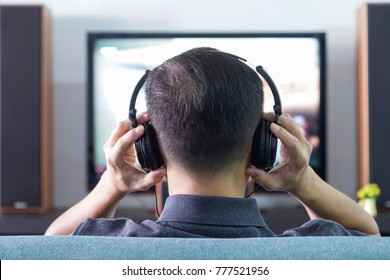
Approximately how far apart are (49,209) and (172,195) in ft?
7.23

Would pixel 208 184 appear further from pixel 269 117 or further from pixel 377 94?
pixel 377 94

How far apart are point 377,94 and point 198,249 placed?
7.78 feet

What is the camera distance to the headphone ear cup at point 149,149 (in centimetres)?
90

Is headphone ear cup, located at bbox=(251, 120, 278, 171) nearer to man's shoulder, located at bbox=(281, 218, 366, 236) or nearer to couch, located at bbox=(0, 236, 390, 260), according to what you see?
man's shoulder, located at bbox=(281, 218, 366, 236)

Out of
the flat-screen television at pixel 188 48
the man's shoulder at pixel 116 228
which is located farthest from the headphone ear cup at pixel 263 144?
the flat-screen television at pixel 188 48

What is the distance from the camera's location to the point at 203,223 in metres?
0.80

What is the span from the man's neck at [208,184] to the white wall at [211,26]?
7.21 feet

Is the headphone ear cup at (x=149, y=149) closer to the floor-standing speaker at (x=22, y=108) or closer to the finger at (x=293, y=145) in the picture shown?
the finger at (x=293, y=145)

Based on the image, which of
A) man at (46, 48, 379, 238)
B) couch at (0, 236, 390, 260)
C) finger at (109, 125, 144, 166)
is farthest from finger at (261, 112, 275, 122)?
couch at (0, 236, 390, 260)

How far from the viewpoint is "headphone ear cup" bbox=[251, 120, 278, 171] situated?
0.90 meters

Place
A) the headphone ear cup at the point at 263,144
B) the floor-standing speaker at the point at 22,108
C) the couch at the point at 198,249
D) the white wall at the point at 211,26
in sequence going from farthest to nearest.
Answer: the white wall at the point at 211,26
the floor-standing speaker at the point at 22,108
the headphone ear cup at the point at 263,144
the couch at the point at 198,249

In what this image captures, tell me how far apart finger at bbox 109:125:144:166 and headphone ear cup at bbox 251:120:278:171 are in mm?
196

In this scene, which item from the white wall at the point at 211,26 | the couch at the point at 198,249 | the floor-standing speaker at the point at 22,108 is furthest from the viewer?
the white wall at the point at 211,26

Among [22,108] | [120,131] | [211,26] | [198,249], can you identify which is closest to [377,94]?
[211,26]
